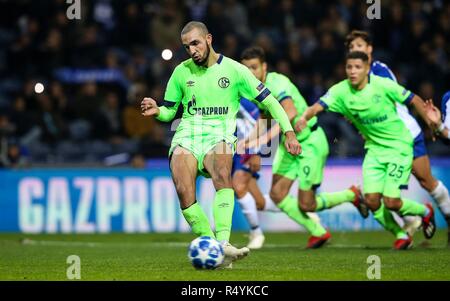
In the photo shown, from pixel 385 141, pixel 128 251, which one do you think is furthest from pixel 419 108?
pixel 128 251

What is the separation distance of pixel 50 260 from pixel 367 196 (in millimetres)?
3992

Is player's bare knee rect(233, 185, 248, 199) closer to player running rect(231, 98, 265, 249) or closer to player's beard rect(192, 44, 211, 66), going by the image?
player running rect(231, 98, 265, 249)

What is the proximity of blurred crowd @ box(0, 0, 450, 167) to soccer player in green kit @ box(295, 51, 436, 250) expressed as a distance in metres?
5.65

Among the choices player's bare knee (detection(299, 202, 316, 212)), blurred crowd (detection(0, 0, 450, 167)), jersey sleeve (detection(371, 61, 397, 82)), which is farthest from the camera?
blurred crowd (detection(0, 0, 450, 167))

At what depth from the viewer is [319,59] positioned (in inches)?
826

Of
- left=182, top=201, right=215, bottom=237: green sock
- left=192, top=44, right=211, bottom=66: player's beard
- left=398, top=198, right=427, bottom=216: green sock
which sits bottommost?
left=398, top=198, right=427, bottom=216: green sock

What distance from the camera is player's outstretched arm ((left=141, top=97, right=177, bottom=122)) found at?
10.5m

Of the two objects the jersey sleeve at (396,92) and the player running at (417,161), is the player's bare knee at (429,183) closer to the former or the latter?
the player running at (417,161)

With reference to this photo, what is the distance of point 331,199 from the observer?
1441cm

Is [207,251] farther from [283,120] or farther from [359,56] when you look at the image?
[359,56]

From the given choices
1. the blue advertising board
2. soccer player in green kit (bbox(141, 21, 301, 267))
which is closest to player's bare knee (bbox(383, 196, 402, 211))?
soccer player in green kit (bbox(141, 21, 301, 267))

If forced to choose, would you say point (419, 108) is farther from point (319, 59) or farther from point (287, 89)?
point (319, 59)

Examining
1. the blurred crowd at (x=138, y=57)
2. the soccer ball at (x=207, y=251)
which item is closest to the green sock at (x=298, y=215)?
the soccer ball at (x=207, y=251)

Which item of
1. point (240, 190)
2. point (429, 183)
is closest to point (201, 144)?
point (240, 190)
